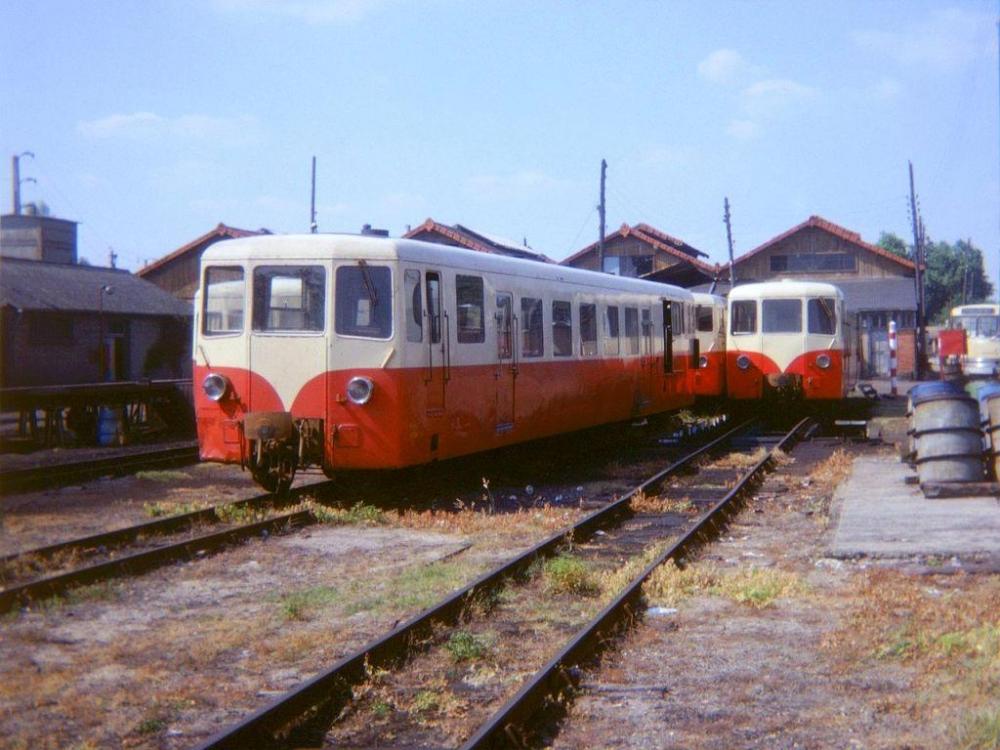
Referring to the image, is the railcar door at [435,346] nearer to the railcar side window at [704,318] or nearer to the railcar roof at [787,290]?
the railcar roof at [787,290]

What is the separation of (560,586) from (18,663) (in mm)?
3475

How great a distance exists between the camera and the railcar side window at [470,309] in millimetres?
12094

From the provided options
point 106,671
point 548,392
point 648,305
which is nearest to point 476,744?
point 106,671

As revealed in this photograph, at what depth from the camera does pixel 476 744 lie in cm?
454

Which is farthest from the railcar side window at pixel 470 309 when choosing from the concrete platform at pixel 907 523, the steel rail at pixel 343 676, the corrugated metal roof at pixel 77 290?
the corrugated metal roof at pixel 77 290

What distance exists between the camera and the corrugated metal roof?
28562mm

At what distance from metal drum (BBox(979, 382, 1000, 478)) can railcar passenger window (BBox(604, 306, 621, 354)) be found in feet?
20.8

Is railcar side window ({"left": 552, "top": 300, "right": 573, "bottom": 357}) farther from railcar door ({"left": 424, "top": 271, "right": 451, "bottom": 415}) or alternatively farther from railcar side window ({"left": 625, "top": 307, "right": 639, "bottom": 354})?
railcar door ({"left": 424, "top": 271, "right": 451, "bottom": 415})

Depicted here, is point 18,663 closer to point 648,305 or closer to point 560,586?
point 560,586

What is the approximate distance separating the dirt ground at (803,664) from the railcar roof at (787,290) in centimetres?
1408

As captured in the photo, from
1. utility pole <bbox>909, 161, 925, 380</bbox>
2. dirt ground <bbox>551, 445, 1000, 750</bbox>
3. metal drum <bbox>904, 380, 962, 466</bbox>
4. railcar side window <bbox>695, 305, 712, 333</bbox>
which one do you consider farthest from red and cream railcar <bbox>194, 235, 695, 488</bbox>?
utility pole <bbox>909, 161, 925, 380</bbox>

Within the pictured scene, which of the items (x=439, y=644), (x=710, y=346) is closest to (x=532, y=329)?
(x=439, y=644)

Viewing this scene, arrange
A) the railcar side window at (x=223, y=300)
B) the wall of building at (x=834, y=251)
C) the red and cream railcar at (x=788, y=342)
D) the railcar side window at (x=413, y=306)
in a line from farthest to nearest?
the wall of building at (x=834, y=251) < the red and cream railcar at (x=788, y=342) < the railcar side window at (x=223, y=300) < the railcar side window at (x=413, y=306)

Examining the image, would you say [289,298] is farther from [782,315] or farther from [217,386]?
[782,315]
